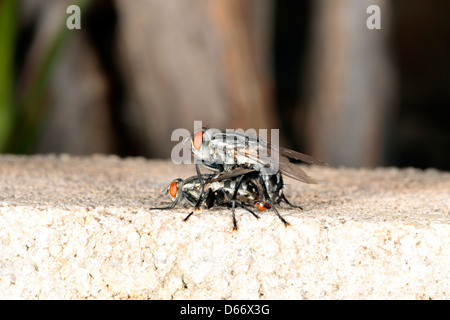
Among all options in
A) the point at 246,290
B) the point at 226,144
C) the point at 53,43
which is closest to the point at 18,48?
the point at 53,43

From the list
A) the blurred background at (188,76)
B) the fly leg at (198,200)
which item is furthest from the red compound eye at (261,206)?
the blurred background at (188,76)

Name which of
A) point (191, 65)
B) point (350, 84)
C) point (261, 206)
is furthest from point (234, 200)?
point (350, 84)

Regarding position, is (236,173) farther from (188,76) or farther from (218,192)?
(188,76)

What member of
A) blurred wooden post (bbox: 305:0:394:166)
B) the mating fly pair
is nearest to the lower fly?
the mating fly pair

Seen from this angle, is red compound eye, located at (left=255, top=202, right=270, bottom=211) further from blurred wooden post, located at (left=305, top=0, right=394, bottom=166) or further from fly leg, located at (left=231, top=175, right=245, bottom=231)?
blurred wooden post, located at (left=305, top=0, right=394, bottom=166)

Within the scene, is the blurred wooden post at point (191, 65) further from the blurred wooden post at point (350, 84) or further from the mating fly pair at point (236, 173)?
the mating fly pair at point (236, 173)

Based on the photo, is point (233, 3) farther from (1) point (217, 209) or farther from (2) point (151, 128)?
(1) point (217, 209)
